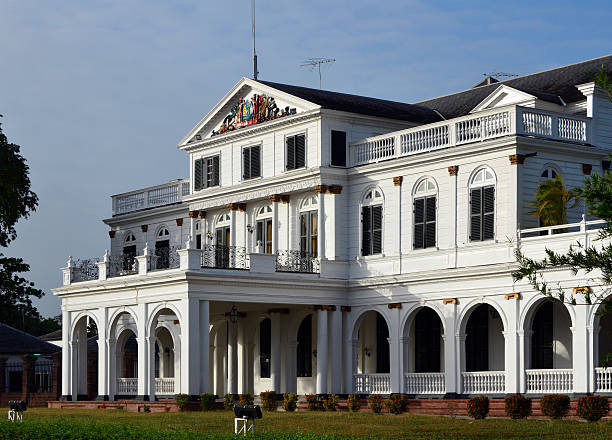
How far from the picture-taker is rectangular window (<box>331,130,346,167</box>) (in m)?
45.8

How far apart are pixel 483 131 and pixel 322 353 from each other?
10.5 m

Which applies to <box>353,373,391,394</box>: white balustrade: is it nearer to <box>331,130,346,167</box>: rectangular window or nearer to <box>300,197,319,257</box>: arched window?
<box>300,197,319,257</box>: arched window

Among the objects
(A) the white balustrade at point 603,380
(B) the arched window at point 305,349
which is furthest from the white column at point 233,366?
(A) the white balustrade at point 603,380

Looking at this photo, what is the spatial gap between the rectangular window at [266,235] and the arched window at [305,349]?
327 centimetres

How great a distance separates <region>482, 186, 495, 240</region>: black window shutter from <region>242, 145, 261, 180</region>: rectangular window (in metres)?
11.4

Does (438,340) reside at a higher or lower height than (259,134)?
lower

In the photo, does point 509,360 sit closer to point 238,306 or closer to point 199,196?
point 238,306

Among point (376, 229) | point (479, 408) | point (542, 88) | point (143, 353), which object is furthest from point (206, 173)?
point (479, 408)

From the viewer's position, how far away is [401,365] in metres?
43.1

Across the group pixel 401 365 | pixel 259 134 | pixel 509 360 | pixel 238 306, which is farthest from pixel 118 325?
pixel 509 360

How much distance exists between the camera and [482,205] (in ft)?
133

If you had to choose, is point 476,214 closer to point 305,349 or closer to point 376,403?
point 376,403

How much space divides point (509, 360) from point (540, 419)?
5291 mm

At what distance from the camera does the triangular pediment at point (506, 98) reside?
44.5 m
